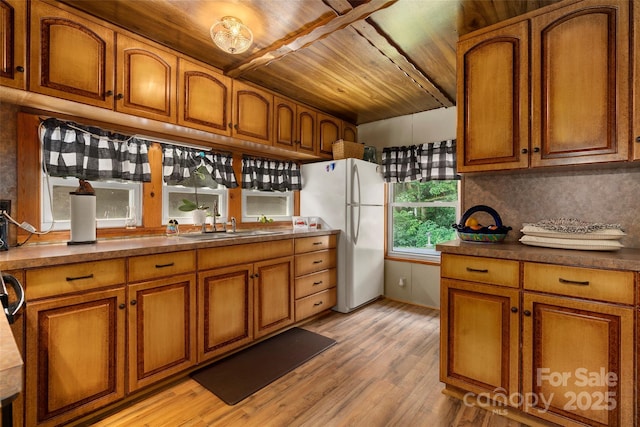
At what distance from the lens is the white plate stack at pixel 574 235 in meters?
1.55

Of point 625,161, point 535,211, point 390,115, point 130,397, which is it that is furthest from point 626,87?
point 130,397

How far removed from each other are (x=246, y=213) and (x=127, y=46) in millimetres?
1731

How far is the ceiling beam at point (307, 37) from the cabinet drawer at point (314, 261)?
168cm

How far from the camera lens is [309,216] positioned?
3.48 metres

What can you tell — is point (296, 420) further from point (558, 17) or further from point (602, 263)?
point (558, 17)

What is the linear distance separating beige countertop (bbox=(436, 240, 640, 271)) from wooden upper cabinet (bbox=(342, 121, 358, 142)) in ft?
7.61

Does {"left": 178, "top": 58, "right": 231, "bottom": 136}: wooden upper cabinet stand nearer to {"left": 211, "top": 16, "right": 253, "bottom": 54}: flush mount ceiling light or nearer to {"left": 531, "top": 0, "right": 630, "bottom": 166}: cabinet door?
{"left": 211, "top": 16, "right": 253, "bottom": 54}: flush mount ceiling light

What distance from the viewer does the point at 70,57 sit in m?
1.72

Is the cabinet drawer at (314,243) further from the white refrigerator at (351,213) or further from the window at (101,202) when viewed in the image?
the window at (101,202)

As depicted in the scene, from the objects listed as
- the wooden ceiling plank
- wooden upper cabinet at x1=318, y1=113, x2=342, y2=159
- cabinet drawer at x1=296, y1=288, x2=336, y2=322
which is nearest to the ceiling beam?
the wooden ceiling plank

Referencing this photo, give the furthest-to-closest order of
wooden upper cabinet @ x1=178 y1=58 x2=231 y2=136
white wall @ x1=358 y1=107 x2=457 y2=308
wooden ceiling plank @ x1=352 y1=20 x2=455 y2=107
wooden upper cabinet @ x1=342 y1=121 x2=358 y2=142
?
1. wooden upper cabinet @ x1=342 y1=121 x2=358 y2=142
2. white wall @ x1=358 y1=107 x2=457 y2=308
3. wooden upper cabinet @ x1=178 y1=58 x2=231 y2=136
4. wooden ceiling plank @ x1=352 y1=20 x2=455 y2=107

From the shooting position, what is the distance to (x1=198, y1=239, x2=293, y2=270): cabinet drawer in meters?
2.10

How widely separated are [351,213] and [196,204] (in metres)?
1.54

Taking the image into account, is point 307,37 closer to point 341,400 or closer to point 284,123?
point 284,123
